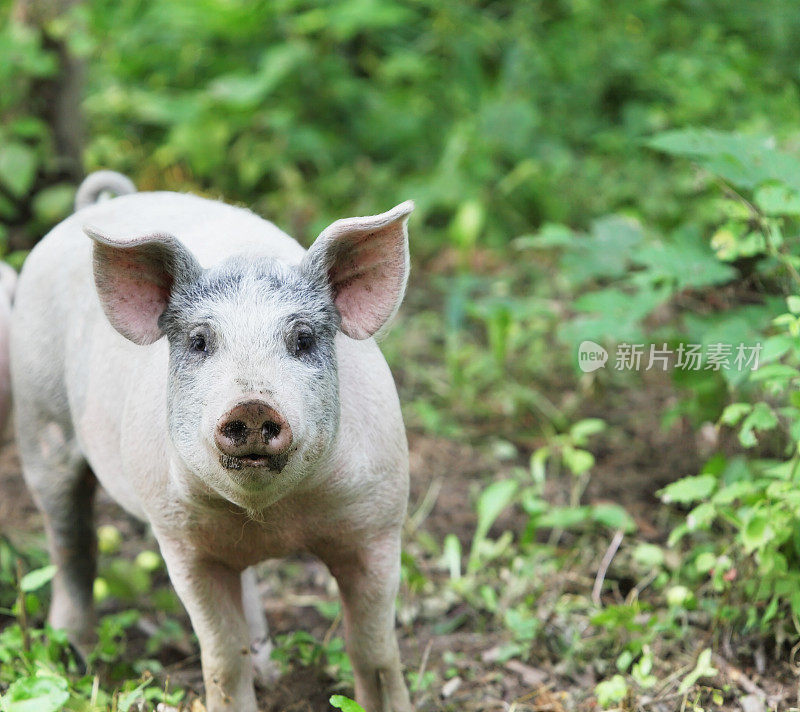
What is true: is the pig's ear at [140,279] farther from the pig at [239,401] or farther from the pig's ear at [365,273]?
the pig's ear at [365,273]

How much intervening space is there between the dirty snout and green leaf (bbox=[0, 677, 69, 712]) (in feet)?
2.48

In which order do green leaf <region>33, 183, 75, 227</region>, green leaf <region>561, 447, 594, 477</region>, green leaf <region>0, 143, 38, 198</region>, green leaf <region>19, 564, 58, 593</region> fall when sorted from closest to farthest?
green leaf <region>19, 564, 58, 593</region>
green leaf <region>561, 447, 594, 477</region>
green leaf <region>0, 143, 38, 198</region>
green leaf <region>33, 183, 75, 227</region>

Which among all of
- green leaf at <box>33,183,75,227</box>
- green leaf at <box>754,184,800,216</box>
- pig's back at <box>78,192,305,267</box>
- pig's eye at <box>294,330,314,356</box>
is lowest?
green leaf at <box>33,183,75,227</box>

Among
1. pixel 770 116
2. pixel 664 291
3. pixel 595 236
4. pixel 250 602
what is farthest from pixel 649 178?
pixel 250 602

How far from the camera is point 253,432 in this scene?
7.05ft

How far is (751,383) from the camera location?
3738mm

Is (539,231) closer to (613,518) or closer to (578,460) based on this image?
(578,460)

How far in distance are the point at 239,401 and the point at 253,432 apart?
73 millimetres

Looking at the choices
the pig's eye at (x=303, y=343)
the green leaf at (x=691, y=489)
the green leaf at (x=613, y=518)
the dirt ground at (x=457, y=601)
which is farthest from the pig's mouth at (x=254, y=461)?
the green leaf at (x=613, y=518)

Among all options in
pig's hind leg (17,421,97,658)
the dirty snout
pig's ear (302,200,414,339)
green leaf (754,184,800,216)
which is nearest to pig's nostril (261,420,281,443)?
the dirty snout

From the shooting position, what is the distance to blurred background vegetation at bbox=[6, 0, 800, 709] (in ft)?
11.1

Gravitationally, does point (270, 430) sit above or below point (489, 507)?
above

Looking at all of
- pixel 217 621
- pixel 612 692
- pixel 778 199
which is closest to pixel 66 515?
Answer: pixel 217 621

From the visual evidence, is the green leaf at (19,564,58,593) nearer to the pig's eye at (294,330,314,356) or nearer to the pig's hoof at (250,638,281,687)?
the pig's hoof at (250,638,281,687)
